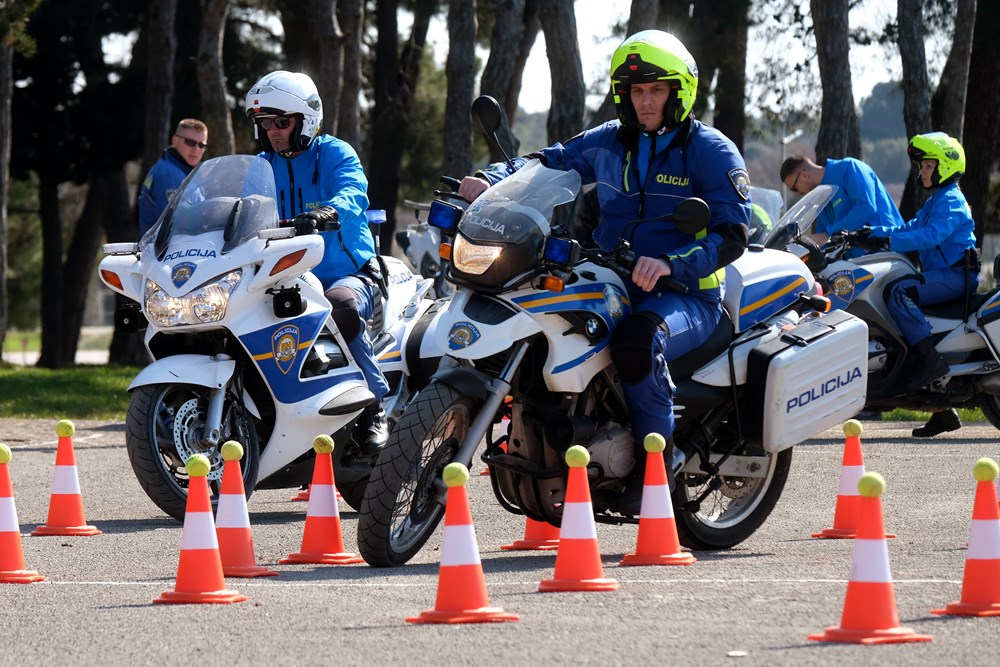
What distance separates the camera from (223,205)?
8664mm

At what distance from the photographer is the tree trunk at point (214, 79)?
22.1 metres

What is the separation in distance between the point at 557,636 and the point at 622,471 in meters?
1.96

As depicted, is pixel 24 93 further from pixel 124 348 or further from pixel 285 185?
pixel 285 185

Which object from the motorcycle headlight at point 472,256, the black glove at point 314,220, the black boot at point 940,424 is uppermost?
the motorcycle headlight at point 472,256

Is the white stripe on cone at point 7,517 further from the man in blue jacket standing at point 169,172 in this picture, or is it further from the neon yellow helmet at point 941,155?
the neon yellow helmet at point 941,155

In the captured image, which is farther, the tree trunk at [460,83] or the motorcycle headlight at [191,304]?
the tree trunk at [460,83]

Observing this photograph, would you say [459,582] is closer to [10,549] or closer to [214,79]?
[10,549]

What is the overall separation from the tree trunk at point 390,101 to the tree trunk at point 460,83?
9.96 meters

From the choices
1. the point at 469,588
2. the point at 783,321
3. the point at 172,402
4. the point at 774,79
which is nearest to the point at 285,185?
the point at 172,402

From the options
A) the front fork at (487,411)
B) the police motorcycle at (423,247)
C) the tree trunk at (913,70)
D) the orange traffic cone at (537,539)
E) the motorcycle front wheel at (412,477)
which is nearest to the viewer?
the motorcycle front wheel at (412,477)

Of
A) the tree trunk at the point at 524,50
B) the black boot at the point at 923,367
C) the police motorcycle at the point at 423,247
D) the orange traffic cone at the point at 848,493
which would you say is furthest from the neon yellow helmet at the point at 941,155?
the tree trunk at the point at 524,50

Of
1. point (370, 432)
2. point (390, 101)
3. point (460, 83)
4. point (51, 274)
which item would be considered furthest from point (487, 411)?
point (51, 274)

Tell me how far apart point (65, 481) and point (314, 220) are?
1.68 m

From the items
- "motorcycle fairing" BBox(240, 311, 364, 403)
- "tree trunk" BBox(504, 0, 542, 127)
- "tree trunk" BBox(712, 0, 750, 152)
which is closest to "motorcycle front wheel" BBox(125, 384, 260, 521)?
"motorcycle fairing" BBox(240, 311, 364, 403)
